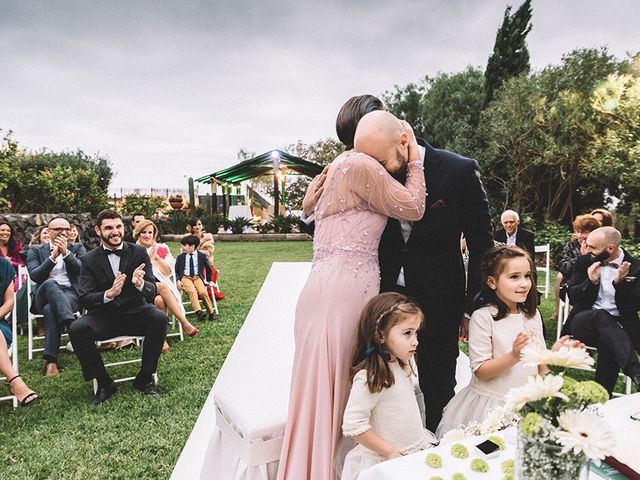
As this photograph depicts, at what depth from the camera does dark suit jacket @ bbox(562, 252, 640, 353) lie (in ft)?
12.1

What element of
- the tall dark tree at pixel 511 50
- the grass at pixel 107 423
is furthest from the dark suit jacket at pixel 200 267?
the tall dark tree at pixel 511 50

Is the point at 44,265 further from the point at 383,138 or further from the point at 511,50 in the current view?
the point at 511,50

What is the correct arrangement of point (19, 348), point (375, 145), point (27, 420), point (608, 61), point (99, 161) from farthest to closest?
point (99, 161) < point (608, 61) < point (19, 348) < point (27, 420) < point (375, 145)

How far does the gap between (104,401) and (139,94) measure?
943 inches

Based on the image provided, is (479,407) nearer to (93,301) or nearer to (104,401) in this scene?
(104,401)

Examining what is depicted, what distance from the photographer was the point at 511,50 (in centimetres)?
1852

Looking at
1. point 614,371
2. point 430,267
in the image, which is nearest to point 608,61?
point 614,371

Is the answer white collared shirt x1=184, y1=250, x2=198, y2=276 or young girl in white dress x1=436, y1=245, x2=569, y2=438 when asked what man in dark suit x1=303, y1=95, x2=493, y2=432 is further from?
white collared shirt x1=184, y1=250, x2=198, y2=276

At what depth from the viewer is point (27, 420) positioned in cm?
342

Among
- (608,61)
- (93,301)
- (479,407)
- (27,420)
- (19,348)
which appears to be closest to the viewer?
(479,407)

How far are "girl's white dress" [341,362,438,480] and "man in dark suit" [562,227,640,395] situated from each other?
2479 mm

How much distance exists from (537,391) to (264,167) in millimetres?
22565

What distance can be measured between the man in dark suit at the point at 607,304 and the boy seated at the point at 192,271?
482cm

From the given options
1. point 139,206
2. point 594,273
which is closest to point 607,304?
point 594,273
